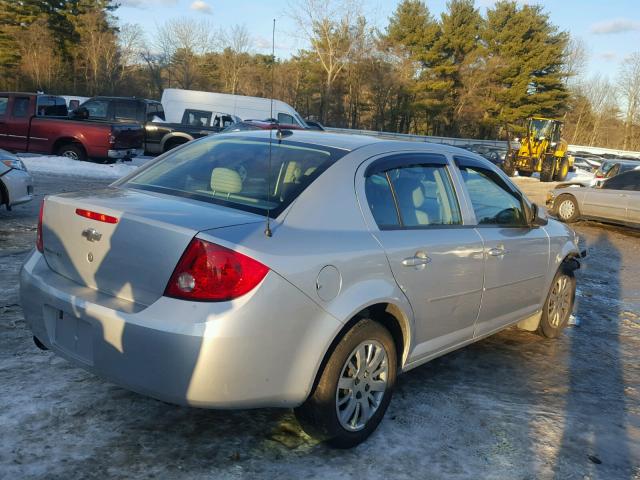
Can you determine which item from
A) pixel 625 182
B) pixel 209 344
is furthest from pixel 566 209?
pixel 209 344

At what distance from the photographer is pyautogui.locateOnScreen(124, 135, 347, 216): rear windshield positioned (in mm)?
3100

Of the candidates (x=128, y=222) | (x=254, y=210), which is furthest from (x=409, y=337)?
(x=128, y=222)

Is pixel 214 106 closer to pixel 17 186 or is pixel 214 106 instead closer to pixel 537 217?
pixel 17 186

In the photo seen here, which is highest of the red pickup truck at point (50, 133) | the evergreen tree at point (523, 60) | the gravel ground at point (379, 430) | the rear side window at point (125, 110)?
the evergreen tree at point (523, 60)

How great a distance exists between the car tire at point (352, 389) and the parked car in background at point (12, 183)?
Result: 268 inches

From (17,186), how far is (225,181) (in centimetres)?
614

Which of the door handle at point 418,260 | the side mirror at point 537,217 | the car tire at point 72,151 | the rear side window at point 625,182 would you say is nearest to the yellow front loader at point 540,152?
the rear side window at point 625,182

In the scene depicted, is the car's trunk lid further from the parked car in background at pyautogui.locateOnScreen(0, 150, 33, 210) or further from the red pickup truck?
the red pickup truck

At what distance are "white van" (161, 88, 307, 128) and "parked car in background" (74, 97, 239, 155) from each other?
340 mm

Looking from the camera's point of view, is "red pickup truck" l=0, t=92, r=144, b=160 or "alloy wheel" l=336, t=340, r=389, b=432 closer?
"alloy wheel" l=336, t=340, r=389, b=432

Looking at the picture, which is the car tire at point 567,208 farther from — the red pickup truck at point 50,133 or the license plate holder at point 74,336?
the license plate holder at point 74,336

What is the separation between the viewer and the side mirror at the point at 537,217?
473cm

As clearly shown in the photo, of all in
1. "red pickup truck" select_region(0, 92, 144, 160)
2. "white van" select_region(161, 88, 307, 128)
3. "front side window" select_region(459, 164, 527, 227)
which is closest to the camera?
"front side window" select_region(459, 164, 527, 227)

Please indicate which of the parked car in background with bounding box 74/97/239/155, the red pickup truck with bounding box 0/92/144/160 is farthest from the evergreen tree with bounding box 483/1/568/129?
the red pickup truck with bounding box 0/92/144/160
